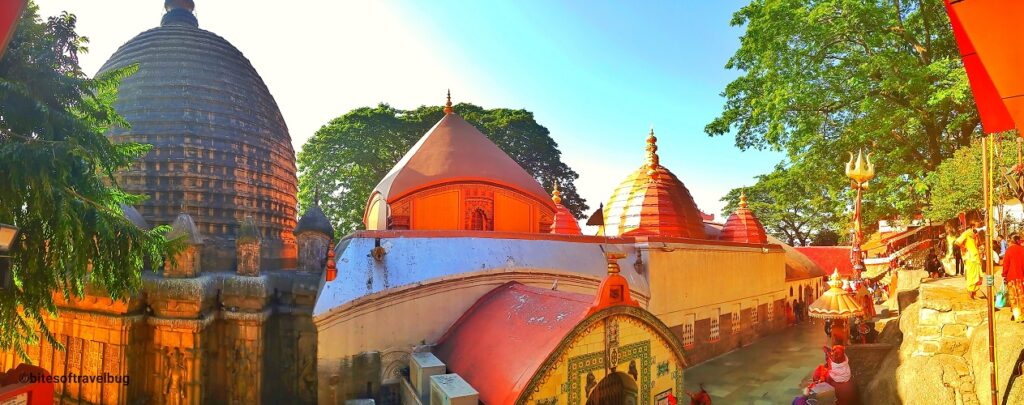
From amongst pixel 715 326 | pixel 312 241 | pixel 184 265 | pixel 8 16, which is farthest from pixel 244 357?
pixel 715 326

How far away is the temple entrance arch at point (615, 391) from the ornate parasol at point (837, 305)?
573cm

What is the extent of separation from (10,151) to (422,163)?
27.9 ft

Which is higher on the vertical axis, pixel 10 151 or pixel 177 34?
pixel 177 34

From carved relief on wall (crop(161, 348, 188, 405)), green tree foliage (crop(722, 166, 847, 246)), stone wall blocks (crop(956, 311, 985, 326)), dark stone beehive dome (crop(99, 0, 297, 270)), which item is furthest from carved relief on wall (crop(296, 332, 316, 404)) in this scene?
green tree foliage (crop(722, 166, 847, 246))

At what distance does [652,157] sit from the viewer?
17250 mm

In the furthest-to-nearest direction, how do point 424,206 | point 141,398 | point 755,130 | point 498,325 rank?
point 755,130, point 424,206, point 141,398, point 498,325

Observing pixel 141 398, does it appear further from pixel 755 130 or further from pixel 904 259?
pixel 904 259

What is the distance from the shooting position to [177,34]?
15125 millimetres

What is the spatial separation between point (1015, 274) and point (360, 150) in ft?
83.8

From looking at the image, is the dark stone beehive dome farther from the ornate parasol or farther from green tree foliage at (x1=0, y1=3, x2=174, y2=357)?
the ornate parasol

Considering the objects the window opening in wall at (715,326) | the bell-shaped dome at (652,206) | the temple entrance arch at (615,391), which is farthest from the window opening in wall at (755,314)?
the temple entrance arch at (615,391)

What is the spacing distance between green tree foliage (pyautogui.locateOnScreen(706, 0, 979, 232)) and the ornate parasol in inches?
198

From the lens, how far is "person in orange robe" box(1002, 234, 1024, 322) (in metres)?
8.89

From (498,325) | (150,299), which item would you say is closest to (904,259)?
(498,325)
